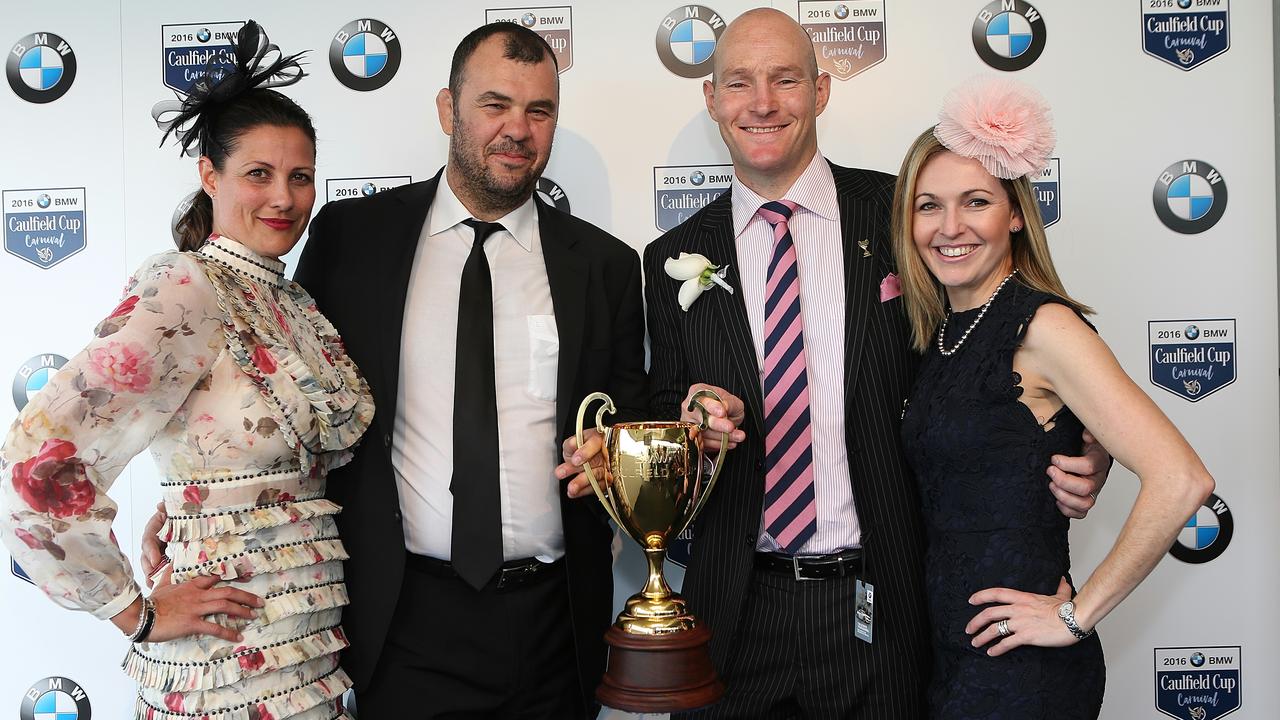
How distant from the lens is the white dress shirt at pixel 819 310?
2.12m

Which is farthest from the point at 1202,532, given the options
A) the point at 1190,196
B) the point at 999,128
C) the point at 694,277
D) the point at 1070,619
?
the point at 694,277

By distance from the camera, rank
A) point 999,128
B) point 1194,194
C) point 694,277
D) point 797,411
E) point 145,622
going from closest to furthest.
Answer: point 145,622 < point 999,128 < point 797,411 < point 694,277 < point 1194,194

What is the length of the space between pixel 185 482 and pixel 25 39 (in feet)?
6.18

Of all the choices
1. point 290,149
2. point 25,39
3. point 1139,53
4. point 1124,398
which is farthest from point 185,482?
point 1139,53

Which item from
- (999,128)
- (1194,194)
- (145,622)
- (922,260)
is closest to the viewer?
(145,622)

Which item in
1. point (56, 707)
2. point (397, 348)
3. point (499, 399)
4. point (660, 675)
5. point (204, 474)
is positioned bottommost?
point (56, 707)

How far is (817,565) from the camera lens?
6.88 ft

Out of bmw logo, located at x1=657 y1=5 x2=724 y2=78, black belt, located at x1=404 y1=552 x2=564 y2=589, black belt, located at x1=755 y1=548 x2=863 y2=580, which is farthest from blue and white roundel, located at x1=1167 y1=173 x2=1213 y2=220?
black belt, located at x1=404 y1=552 x2=564 y2=589

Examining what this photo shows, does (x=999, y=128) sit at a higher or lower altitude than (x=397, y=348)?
higher

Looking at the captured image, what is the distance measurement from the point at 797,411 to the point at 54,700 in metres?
2.35

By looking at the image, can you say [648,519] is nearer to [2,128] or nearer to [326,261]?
[326,261]

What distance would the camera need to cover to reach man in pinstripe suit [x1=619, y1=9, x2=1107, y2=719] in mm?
2068

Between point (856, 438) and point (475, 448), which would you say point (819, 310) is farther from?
point (475, 448)

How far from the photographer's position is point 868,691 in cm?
205
